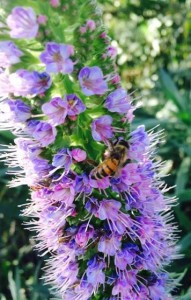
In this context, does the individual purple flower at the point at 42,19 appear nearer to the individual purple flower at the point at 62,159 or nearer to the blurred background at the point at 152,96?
the individual purple flower at the point at 62,159

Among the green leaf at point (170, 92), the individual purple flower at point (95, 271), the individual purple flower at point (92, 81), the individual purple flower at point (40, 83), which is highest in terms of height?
the green leaf at point (170, 92)

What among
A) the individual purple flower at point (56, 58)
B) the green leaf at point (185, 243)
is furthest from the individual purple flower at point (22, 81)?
the green leaf at point (185, 243)

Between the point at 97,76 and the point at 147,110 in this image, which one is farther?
the point at 147,110

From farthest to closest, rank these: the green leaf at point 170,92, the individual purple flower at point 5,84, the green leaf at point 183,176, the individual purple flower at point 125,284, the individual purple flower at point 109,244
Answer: the green leaf at point 170,92
the green leaf at point 183,176
the individual purple flower at point 125,284
the individual purple flower at point 109,244
the individual purple flower at point 5,84

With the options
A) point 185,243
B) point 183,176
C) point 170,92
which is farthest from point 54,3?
point 170,92

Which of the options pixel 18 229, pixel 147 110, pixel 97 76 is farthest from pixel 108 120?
pixel 147 110

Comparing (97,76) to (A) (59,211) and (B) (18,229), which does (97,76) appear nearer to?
(A) (59,211)
